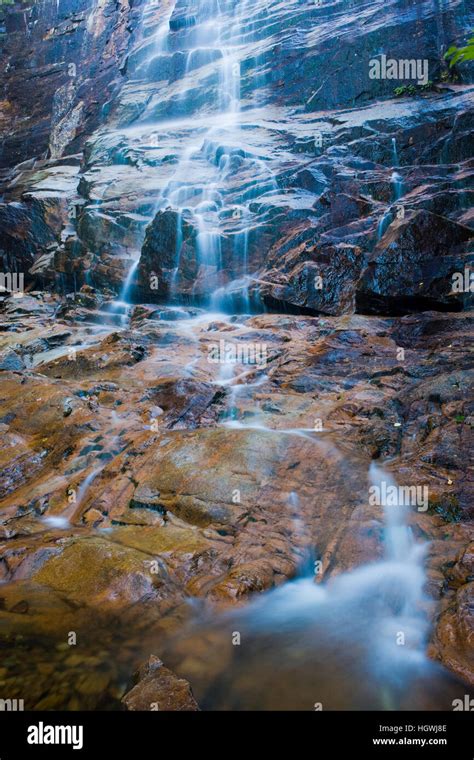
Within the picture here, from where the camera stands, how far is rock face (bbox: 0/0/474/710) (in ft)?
12.4

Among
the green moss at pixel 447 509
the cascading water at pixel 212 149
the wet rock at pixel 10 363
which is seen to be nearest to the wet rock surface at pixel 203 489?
the green moss at pixel 447 509

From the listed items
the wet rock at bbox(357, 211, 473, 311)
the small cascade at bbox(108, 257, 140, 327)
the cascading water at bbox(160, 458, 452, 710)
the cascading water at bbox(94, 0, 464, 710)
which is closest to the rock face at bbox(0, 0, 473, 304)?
the wet rock at bbox(357, 211, 473, 311)

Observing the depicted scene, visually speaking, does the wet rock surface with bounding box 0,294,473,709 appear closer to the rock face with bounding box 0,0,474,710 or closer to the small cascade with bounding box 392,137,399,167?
the rock face with bounding box 0,0,474,710

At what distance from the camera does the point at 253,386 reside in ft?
30.5

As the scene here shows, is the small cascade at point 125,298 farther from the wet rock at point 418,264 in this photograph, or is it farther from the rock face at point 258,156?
the wet rock at point 418,264

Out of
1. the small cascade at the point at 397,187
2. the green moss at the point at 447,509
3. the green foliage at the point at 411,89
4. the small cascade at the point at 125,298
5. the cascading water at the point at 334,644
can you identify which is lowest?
the cascading water at the point at 334,644

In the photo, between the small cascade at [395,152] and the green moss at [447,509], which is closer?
the green moss at [447,509]

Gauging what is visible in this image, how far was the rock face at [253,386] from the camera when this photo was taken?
149 inches

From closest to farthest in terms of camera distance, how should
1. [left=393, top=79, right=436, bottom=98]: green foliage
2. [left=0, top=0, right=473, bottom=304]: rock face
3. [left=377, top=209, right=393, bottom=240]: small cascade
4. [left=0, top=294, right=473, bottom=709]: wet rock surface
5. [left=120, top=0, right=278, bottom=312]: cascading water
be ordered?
[left=0, top=294, right=473, bottom=709]: wet rock surface
[left=377, top=209, right=393, bottom=240]: small cascade
[left=0, top=0, right=473, bottom=304]: rock face
[left=120, top=0, right=278, bottom=312]: cascading water
[left=393, top=79, right=436, bottom=98]: green foliage

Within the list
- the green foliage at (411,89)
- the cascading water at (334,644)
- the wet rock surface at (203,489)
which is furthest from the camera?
the green foliage at (411,89)

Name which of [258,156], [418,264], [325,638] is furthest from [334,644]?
[258,156]

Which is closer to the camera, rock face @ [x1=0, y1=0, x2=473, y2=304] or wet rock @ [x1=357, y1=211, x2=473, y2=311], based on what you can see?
wet rock @ [x1=357, y1=211, x2=473, y2=311]

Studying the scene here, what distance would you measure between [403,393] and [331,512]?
304cm
